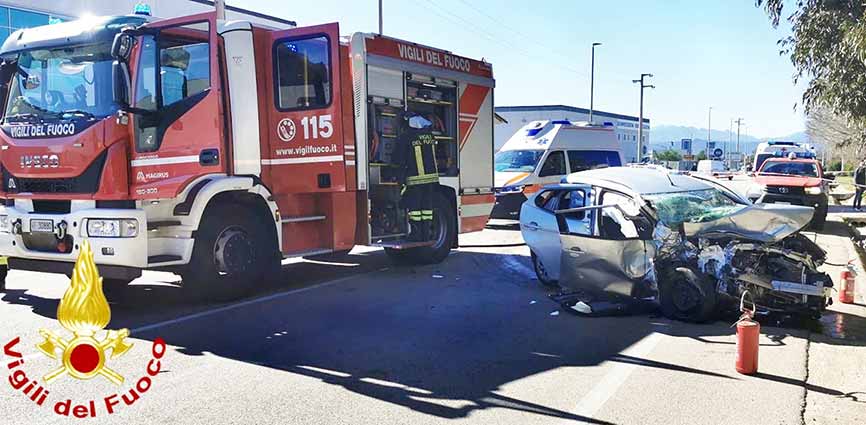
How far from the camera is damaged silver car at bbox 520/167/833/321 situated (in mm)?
6812

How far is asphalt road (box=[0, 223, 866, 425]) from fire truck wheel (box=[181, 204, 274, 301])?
0.25 m

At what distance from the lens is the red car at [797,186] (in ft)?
54.4

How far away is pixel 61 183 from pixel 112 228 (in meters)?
0.91

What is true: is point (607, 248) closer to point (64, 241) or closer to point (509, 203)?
point (64, 241)

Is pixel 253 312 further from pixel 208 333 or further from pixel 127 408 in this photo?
pixel 127 408

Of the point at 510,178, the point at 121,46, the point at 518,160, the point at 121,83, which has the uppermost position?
the point at 121,46

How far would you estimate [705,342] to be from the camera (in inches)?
251

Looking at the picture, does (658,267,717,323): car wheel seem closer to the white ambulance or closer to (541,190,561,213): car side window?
(541,190,561,213): car side window

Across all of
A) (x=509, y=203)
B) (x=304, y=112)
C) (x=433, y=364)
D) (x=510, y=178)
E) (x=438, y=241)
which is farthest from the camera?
(x=510, y=178)

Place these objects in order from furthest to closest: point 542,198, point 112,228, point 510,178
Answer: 1. point 510,178
2. point 542,198
3. point 112,228

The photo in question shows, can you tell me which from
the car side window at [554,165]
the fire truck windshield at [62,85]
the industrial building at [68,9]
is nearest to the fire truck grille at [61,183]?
the fire truck windshield at [62,85]

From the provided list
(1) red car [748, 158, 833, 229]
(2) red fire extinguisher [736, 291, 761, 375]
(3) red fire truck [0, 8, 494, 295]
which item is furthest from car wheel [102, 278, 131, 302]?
(1) red car [748, 158, 833, 229]

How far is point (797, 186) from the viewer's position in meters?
16.8

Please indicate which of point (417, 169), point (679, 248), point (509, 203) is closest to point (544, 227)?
point (679, 248)
